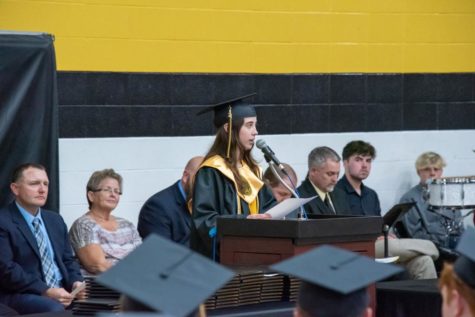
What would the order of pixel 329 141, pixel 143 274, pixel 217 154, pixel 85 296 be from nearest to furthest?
pixel 143 274, pixel 85 296, pixel 217 154, pixel 329 141

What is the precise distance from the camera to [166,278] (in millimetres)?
3391

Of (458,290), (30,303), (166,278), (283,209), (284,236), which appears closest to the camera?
(166,278)

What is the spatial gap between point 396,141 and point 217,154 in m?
3.33

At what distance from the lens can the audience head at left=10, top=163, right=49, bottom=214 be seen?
7.04 meters

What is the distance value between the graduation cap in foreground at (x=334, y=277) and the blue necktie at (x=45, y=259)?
3.35 m

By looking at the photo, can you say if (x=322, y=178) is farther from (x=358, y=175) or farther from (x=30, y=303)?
(x=30, y=303)

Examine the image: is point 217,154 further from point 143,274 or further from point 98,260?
point 143,274

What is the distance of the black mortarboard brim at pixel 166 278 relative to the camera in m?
3.30

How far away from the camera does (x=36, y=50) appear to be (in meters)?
7.24

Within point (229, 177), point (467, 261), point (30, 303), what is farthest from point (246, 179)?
point (467, 261)

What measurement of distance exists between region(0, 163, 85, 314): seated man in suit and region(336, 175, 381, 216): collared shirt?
2.55 metres

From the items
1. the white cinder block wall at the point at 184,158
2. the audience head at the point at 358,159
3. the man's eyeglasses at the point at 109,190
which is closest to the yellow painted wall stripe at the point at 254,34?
the white cinder block wall at the point at 184,158

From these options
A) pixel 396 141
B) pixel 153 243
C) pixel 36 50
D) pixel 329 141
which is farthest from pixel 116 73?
pixel 153 243

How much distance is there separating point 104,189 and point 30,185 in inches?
29.4
